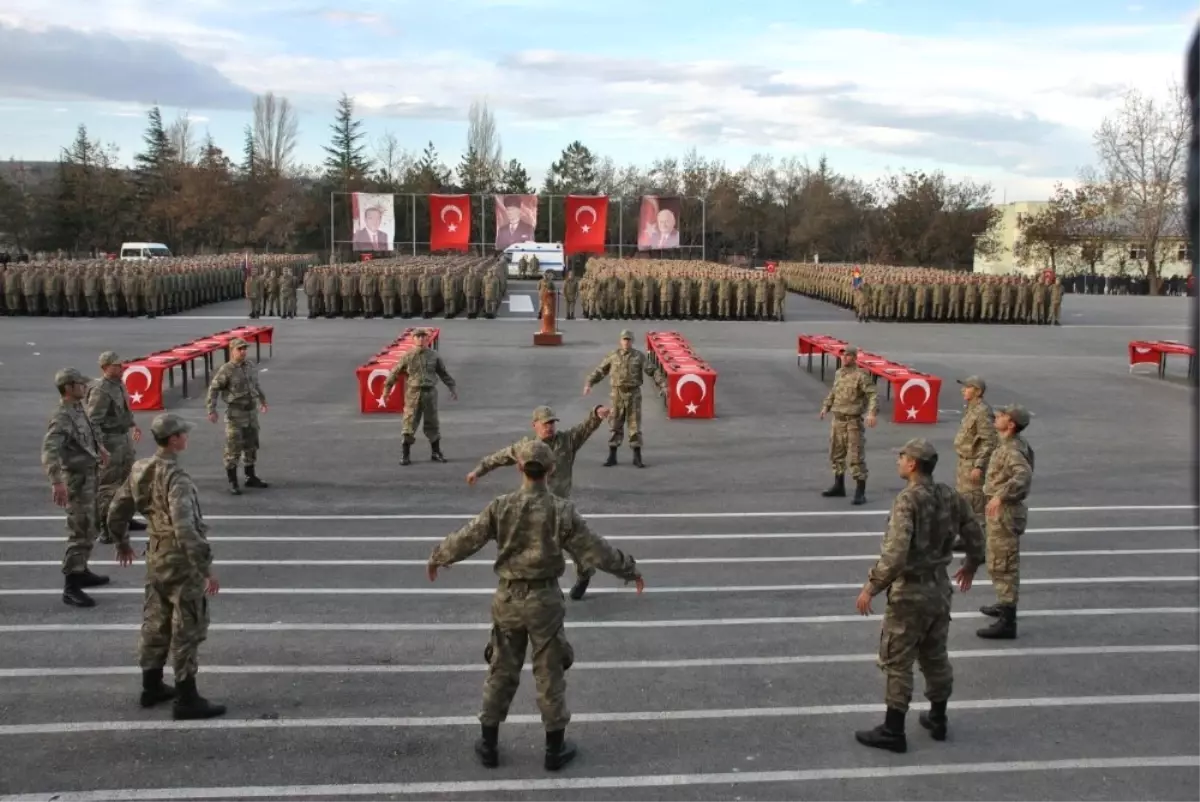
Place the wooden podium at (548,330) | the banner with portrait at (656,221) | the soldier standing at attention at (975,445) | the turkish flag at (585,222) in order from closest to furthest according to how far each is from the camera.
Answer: the soldier standing at attention at (975,445)
the wooden podium at (548,330)
the turkish flag at (585,222)
the banner with portrait at (656,221)

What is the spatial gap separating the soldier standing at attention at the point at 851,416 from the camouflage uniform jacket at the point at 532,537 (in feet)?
20.8

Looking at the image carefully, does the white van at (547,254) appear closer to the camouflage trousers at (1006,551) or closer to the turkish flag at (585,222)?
the turkish flag at (585,222)

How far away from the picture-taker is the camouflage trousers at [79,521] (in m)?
8.04

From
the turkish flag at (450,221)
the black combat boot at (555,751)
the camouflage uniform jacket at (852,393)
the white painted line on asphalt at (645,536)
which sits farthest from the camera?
the turkish flag at (450,221)

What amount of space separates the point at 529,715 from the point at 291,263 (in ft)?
159

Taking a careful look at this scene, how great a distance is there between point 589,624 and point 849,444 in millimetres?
4738

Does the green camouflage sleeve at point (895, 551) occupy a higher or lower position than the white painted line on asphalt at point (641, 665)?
higher

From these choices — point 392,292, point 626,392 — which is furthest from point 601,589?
point 392,292

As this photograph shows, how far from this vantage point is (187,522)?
596 centimetres

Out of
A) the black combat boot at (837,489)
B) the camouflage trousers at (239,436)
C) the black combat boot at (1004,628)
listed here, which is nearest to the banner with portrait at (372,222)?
the camouflage trousers at (239,436)

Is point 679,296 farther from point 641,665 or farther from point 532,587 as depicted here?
point 532,587

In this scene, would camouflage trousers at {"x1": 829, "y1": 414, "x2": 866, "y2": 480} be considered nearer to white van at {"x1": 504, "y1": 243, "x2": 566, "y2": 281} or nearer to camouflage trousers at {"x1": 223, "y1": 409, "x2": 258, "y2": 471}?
camouflage trousers at {"x1": 223, "y1": 409, "x2": 258, "y2": 471}

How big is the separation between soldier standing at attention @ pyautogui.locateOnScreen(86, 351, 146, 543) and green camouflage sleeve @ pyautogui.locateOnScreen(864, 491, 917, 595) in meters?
6.56

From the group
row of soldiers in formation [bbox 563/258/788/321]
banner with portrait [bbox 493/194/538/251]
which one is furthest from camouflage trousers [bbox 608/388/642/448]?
banner with portrait [bbox 493/194/538/251]
